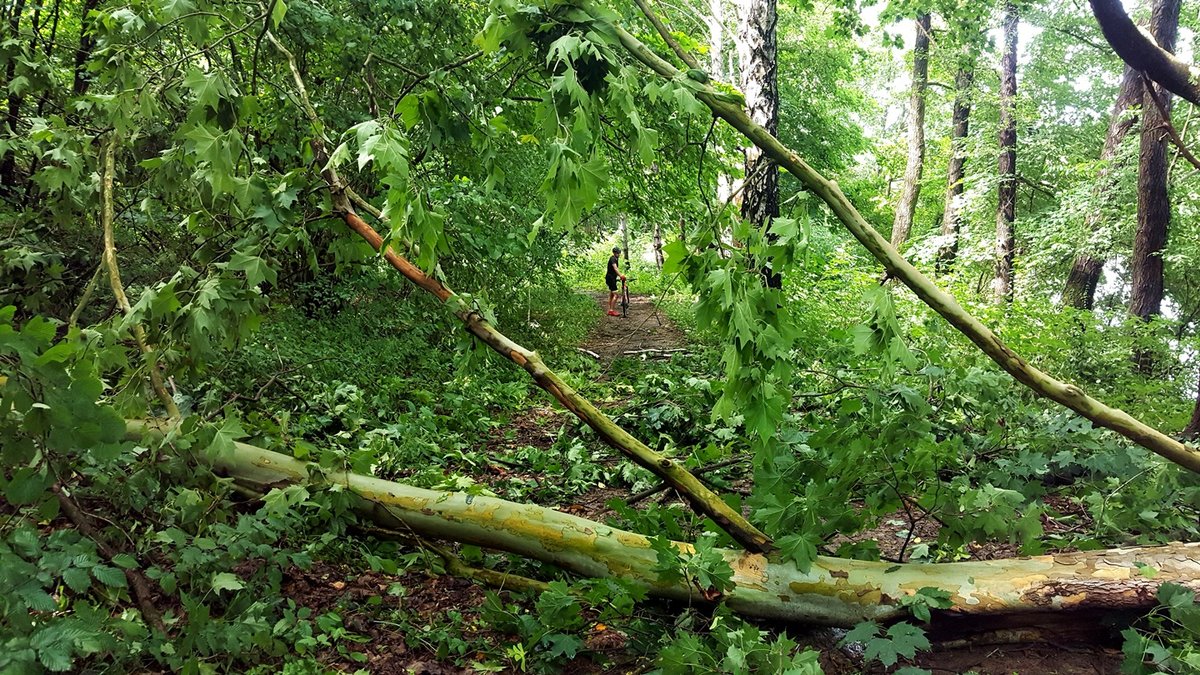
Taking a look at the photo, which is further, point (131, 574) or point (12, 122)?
point (12, 122)

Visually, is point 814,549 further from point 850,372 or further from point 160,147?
point 160,147

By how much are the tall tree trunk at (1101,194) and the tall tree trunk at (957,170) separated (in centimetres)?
237

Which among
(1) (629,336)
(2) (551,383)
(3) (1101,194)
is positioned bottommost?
(1) (629,336)

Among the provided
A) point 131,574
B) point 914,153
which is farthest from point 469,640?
point 914,153

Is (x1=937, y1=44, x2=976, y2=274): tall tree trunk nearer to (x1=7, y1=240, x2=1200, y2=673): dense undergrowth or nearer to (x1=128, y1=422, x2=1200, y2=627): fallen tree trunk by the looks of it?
(x1=7, y1=240, x2=1200, y2=673): dense undergrowth

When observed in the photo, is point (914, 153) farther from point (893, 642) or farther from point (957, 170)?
point (893, 642)

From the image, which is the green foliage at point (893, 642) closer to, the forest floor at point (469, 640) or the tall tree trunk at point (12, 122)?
the forest floor at point (469, 640)

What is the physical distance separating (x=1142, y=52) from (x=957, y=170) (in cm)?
1272

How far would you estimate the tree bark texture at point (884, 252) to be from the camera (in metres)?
2.09

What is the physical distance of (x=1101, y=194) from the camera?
10.0 metres

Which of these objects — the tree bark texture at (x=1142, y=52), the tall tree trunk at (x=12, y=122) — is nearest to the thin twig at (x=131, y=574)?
the tall tree trunk at (x=12, y=122)

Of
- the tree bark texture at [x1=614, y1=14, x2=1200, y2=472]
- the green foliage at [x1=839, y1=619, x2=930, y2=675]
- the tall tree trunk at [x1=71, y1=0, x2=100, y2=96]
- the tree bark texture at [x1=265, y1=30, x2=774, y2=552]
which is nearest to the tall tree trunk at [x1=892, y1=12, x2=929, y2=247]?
the tree bark texture at [x1=614, y1=14, x2=1200, y2=472]

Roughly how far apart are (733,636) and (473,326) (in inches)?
71.3

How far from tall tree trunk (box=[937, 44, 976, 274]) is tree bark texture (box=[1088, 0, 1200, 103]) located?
9.80 meters
